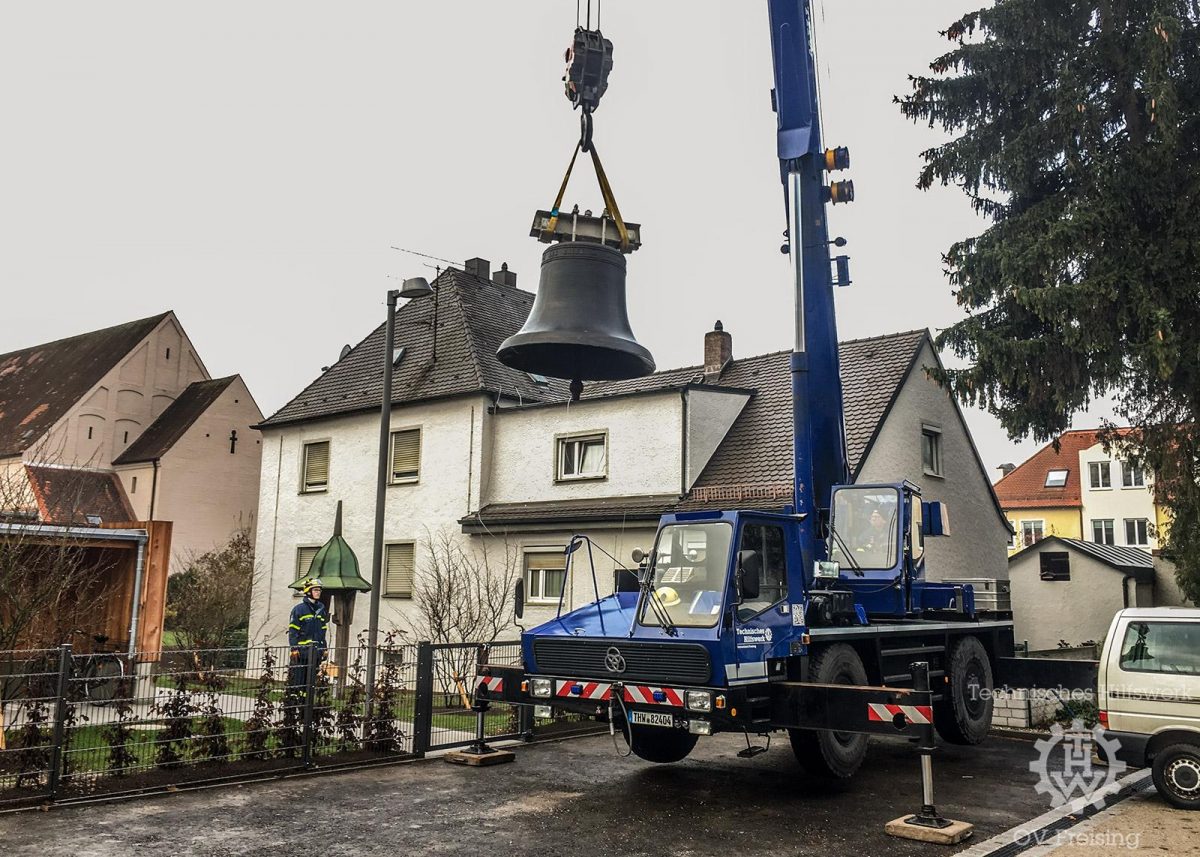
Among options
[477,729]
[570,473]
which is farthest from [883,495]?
[570,473]

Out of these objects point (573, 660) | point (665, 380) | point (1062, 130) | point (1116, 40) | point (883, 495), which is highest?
point (1116, 40)

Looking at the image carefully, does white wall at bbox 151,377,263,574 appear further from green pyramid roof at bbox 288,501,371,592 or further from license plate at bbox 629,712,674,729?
license plate at bbox 629,712,674,729

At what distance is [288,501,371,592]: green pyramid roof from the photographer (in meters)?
18.8

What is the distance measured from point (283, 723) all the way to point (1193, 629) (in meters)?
8.70

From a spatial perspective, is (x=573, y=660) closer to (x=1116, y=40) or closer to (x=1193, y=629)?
(x=1193, y=629)

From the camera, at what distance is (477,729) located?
1081cm

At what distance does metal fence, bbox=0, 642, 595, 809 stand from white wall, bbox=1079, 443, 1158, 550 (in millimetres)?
44862

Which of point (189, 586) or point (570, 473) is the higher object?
point (570, 473)

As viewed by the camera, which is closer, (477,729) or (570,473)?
(477,729)

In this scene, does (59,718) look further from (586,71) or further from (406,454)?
(406,454)

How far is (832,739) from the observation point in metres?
9.20

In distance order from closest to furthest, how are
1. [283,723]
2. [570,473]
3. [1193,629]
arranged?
1. [1193,629]
2. [283,723]
3. [570,473]

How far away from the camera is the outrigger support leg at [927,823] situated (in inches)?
292

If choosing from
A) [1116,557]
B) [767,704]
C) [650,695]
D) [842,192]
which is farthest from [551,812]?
[1116,557]
